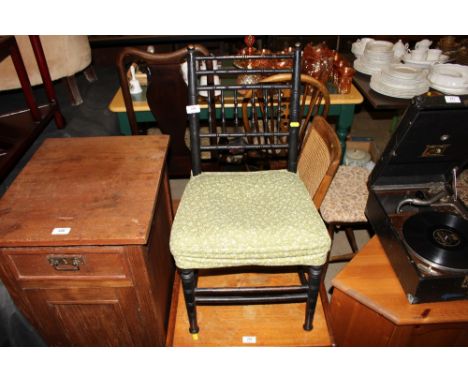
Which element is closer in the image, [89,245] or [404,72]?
[89,245]

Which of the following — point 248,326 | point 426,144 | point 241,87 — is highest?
point 241,87

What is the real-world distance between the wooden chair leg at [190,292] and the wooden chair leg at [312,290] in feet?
1.27

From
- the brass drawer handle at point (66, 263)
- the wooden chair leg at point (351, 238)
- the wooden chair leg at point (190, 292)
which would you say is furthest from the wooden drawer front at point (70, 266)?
the wooden chair leg at point (351, 238)

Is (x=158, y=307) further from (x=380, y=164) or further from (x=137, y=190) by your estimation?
(x=380, y=164)

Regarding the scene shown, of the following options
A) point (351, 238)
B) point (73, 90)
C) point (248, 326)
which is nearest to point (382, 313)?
point (248, 326)

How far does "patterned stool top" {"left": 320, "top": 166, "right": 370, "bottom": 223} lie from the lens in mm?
1573

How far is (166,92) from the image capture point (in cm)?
176

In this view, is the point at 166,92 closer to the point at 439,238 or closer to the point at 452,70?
the point at 439,238

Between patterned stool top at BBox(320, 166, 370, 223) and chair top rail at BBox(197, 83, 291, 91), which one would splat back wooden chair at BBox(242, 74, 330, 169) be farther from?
chair top rail at BBox(197, 83, 291, 91)

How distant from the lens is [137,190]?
1.23 metres

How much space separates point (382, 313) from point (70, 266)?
1000 mm

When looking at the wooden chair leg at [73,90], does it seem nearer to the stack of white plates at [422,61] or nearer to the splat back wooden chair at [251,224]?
the splat back wooden chair at [251,224]
